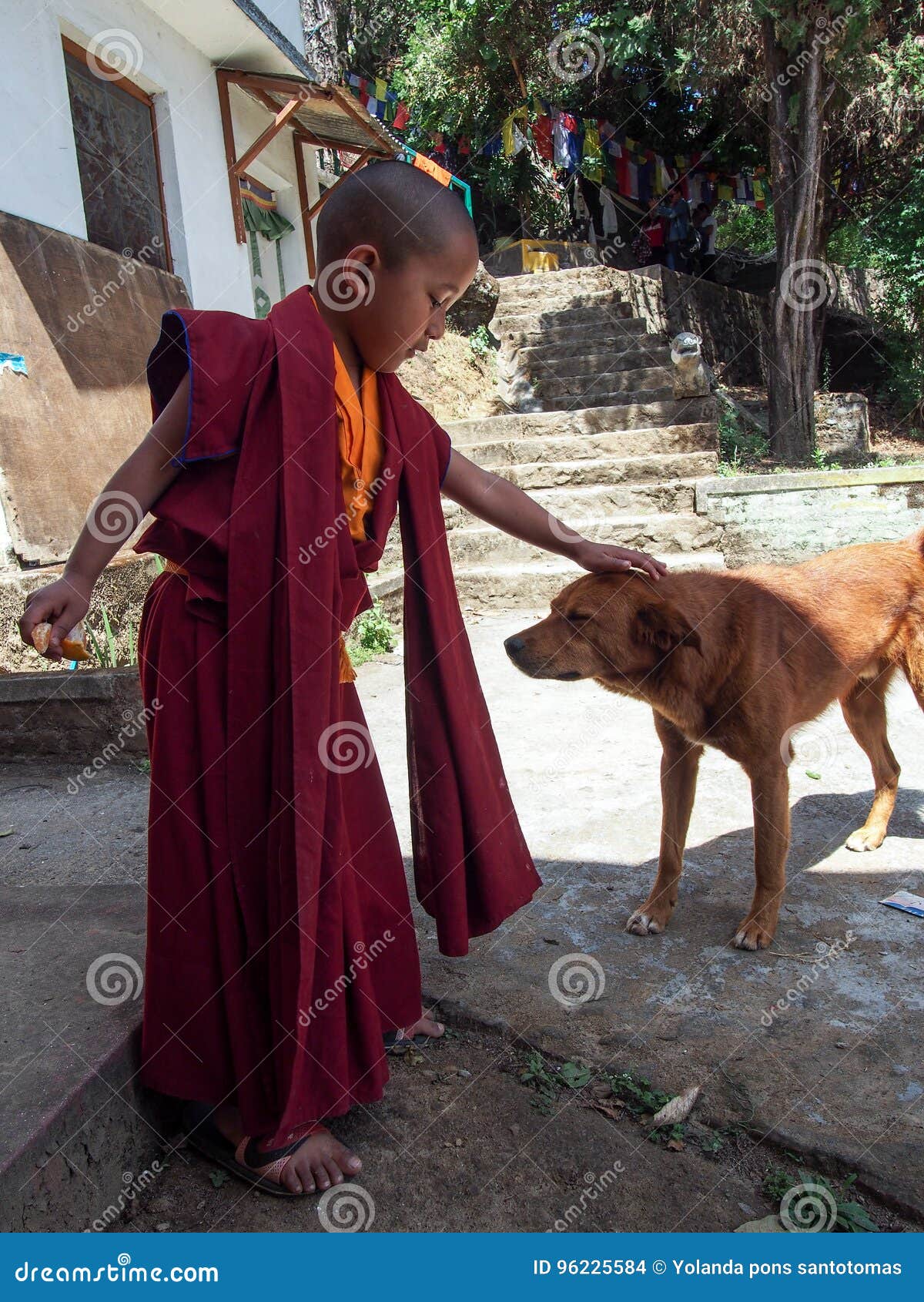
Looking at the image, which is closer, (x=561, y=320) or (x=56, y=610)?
(x=56, y=610)

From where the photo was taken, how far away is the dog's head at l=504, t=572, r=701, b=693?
106 inches

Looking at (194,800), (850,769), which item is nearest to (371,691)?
(850,769)

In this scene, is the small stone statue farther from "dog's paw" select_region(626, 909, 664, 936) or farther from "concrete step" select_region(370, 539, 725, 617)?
"dog's paw" select_region(626, 909, 664, 936)

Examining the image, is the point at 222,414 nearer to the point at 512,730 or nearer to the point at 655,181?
the point at 512,730

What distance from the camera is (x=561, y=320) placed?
12.2m

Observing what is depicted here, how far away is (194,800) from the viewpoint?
1.87 meters

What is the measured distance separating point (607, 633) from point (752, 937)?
1.04 metres

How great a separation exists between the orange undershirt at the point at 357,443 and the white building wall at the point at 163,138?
5113 millimetres

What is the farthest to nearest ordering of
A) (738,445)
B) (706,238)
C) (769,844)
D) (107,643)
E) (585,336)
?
(706,238) → (585,336) → (738,445) → (107,643) → (769,844)

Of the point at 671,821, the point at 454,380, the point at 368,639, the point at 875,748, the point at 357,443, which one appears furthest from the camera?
the point at 454,380

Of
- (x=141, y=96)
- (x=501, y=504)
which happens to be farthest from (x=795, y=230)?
(x=501, y=504)

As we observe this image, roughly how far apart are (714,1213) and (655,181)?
63.1 ft

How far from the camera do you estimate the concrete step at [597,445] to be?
838cm

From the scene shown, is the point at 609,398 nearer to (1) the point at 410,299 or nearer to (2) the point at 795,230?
(2) the point at 795,230
